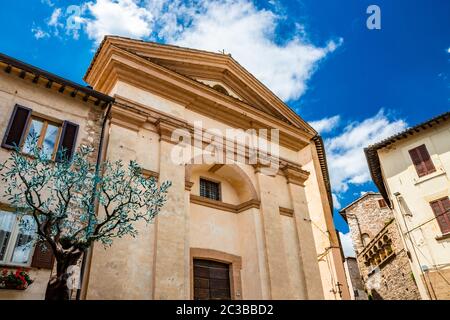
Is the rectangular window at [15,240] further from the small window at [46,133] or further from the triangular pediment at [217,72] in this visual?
the triangular pediment at [217,72]

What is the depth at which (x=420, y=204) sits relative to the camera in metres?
16.6

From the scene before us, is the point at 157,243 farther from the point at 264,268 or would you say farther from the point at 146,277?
the point at 264,268

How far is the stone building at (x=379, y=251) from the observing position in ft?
68.7

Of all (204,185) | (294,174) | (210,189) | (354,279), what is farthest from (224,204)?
(354,279)

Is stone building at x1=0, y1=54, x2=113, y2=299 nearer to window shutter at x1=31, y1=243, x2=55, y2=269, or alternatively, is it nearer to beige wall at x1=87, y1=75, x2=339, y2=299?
window shutter at x1=31, y1=243, x2=55, y2=269

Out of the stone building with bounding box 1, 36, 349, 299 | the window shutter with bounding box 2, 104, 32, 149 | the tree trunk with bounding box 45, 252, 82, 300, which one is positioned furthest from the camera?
the stone building with bounding box 1, 36, 349, 299

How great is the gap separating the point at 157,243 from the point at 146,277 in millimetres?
826

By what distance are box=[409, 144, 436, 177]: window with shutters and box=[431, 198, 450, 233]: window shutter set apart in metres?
1.58

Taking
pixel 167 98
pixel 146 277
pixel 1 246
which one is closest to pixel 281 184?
pixel 167 98

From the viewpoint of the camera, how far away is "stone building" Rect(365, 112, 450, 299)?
15273mm

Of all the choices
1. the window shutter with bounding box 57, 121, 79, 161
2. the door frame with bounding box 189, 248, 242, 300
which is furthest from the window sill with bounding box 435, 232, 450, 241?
the window shutter with bounding box 57, 121, 79, 161

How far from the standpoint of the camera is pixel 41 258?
691 cm

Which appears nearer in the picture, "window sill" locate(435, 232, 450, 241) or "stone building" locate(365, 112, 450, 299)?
"window sill" locate(435, 232, 450, 241)

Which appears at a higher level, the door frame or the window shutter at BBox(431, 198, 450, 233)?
the window shutter at BBox(431, 198, 450, 233)
